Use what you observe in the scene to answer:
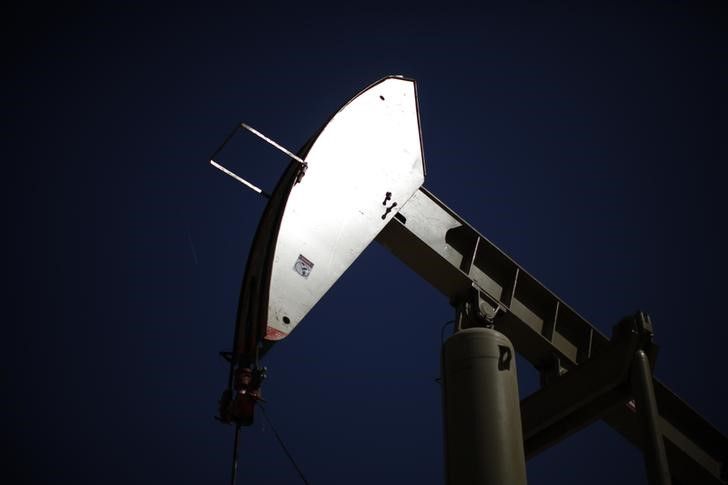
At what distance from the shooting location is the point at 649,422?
4.65 metres

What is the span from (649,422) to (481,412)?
1.20 metres

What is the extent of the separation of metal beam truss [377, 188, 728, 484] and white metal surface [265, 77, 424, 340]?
500 mm

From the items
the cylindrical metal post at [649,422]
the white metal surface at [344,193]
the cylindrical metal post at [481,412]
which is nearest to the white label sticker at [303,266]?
the white metal surface at [344,193]

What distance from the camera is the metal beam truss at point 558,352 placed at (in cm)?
507

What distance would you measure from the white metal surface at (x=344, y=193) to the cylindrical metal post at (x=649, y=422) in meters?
2.42

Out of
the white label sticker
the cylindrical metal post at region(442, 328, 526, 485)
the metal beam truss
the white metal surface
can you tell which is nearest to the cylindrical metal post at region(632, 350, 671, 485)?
the metal beam truss

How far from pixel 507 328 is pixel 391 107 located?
2.56 meters

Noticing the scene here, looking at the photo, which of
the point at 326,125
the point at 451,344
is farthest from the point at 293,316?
the point at 326,125

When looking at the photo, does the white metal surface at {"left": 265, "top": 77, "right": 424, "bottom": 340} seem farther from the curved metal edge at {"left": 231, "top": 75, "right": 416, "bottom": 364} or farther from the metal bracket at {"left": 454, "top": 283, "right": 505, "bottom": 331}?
the metal bracket at {"left": 454, "top": 283, "right": 505, "bottom": 331}

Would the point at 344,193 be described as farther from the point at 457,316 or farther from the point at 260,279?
the point at 457,316

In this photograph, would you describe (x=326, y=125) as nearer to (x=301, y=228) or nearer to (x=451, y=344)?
(x=301, y=228)

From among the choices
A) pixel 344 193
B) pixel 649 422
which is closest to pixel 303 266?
pixel 344 193

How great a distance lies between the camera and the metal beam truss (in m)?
5.07

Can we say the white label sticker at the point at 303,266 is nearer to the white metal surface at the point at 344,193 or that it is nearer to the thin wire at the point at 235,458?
the white metal surface at the point at 344,193
